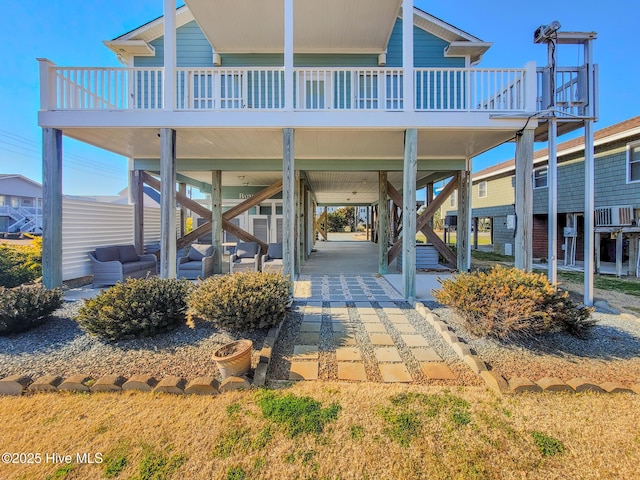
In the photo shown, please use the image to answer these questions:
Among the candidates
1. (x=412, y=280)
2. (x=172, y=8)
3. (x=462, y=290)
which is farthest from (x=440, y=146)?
(x=172, y=8)

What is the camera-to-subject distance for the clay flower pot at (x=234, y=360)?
2826mm

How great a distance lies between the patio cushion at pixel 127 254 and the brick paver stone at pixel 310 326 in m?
5.50

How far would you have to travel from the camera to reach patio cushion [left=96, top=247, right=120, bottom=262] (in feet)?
22.4

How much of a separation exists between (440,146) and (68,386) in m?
7.68

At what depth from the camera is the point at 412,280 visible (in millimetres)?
5664

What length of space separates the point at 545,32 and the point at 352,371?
652cm

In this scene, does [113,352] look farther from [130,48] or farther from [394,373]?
[130,48]

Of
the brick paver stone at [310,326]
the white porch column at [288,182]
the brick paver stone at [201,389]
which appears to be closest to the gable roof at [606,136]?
the white porch column at [288,182]

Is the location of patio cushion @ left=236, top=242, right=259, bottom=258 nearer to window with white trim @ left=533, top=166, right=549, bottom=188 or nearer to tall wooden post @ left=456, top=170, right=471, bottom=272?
tall wooden post @ left=456, top=170, right=471, bottom=272

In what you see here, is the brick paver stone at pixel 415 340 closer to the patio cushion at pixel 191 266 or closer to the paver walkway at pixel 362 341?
the paver walkway at pixel 362 341

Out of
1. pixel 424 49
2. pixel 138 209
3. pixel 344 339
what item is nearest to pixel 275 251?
pixel 138 209

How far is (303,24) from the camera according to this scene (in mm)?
6961

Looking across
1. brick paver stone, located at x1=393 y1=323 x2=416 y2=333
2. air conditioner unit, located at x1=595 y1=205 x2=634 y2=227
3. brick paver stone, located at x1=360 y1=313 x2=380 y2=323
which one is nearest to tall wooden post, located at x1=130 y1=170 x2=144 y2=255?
brick paver stone, located at x1=360 y1=313 x2=380 y2=323

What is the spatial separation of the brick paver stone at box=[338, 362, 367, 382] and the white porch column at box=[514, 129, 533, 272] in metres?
4.04
